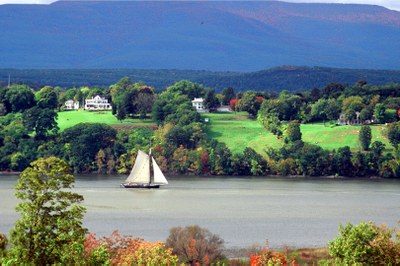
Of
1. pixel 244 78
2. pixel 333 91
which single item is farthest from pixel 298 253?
pixel 244 78

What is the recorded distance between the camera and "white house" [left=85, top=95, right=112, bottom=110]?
88.2m

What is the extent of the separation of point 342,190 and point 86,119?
93.0 feet

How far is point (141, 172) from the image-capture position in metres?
59.2

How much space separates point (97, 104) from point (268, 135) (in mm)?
20074

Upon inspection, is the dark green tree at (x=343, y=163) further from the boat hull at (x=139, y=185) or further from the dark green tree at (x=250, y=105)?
the dark green tree at (x=250, y=105)

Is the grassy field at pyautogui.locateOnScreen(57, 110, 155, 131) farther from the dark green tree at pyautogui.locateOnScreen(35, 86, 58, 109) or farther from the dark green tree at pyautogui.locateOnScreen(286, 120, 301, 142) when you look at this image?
the dark green tree at pyautogui.locateOnScreen(286, 120, 301, 142)

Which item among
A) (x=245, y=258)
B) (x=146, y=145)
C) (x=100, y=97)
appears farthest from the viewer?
(x=100, y=97)

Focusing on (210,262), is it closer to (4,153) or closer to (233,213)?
(233,213)

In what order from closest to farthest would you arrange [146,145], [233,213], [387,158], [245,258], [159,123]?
1. [245,258]
2. [233,213]
3. [387,158]
4. [146,145]
5. [159,123]

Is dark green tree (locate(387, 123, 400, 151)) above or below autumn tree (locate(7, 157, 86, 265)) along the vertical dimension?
below

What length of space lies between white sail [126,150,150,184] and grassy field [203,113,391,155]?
1060 centimetres

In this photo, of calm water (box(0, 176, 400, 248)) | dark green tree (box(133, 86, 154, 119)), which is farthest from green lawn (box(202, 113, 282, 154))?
calm water (box(0, 176, 400, 248))

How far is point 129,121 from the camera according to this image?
78.4 m

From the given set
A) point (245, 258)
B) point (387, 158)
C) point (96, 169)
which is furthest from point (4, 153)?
point (245, 258)
